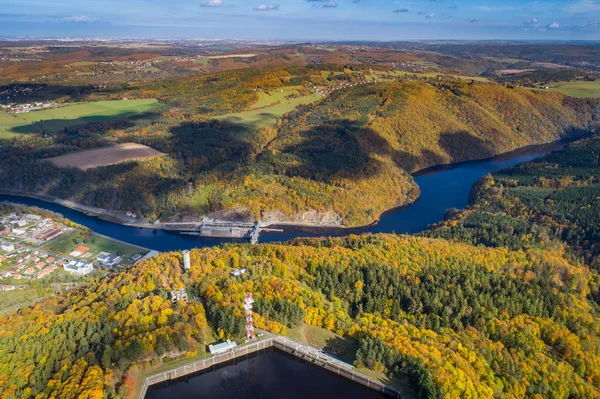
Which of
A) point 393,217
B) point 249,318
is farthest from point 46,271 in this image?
point 393,217

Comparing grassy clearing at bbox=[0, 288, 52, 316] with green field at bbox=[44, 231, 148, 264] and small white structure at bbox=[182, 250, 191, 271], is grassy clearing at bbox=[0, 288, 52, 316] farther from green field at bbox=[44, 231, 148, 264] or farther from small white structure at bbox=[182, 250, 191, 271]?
small white structure at bbox=[182, 250, 191, 271]

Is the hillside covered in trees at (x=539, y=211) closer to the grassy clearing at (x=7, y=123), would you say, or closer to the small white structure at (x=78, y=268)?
the small white structure at (x=78, y=268)

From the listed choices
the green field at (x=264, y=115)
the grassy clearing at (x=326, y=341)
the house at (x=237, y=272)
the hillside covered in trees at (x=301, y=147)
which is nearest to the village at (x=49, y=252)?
the hillside covered in trees at (x=301, y=147)

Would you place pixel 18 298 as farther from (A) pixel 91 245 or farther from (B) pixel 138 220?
(B) pixel 138 220

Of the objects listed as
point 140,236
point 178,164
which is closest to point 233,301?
point 140,236

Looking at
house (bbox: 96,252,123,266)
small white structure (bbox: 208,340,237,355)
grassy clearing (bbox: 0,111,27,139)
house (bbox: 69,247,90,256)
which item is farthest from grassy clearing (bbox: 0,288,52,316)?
grassy clearing (bbox: 0,111,27,139)
